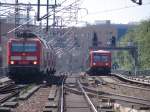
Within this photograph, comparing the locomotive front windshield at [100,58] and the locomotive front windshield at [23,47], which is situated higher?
the locomotive front windshield at [23,47]

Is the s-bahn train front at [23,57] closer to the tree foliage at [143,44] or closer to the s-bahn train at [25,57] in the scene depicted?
the s-bahn train at [25,57]

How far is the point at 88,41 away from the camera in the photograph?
14775 centimetres

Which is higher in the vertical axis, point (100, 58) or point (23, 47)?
point (23, 47)

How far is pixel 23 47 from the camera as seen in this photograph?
36.3 m

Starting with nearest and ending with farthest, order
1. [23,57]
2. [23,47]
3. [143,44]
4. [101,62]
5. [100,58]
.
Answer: [23,57]
[23,47]
[101,62]
[100,58]
[143,44]

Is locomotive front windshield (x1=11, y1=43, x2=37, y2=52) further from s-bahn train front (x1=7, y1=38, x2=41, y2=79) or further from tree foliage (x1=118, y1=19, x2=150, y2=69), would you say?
tree foliage (x1=118, y1=19, x2=150, y2=69)

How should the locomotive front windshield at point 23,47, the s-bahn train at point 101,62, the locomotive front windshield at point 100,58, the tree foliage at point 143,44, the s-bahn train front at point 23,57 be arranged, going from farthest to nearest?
the tree foliage at point 143,44 < the locomotive front windshield at point 100,58 < the s-bahn train at point 101,62 < the locomotive front windshield at point 23,47 < the s-bahn train front at point 23,57

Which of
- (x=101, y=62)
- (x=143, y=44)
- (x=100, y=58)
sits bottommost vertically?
(x=101, y=62)

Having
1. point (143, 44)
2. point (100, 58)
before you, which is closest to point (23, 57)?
point (100, 58)

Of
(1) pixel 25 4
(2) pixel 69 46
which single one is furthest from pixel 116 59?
(1) pixel 25 4

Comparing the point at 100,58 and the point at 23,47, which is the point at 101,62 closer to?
the point at 100,58

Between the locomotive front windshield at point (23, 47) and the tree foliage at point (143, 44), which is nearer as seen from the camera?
the locomotive front windshield at point (23, 47)

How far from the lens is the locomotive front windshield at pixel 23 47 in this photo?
1425 inches

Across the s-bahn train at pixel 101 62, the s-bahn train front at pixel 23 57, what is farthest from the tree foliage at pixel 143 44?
the s-bahn train front at pixel 23 57
